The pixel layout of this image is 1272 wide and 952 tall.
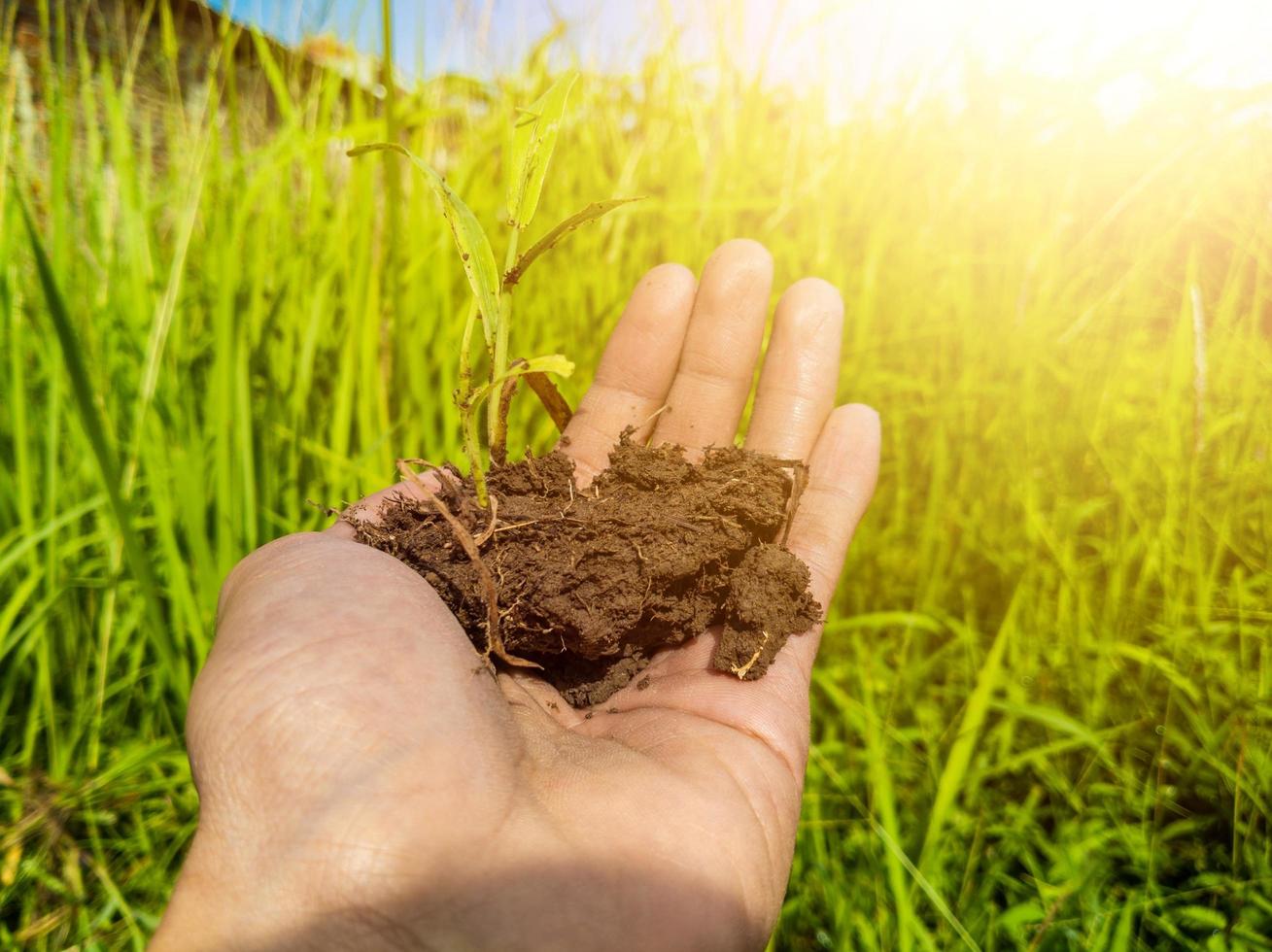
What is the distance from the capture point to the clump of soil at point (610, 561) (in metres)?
0.93

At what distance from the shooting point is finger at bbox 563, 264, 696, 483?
1284 mm

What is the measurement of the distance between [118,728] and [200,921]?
2.52ft

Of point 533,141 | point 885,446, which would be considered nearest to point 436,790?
point 533,141

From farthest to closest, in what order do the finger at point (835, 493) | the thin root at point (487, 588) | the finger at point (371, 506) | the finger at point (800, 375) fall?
the finger at point (800, 375) → the finger at point (835, 493) → the finger at point (371, 506) → the thin root at point (487, 588)

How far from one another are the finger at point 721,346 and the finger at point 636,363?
30 mm

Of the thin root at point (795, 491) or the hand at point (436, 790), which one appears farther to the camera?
the thin root at point (795, 491)

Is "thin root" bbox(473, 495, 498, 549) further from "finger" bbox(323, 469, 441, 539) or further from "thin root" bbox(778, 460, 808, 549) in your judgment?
"thin root" bbox(778, 460, 808, 549)

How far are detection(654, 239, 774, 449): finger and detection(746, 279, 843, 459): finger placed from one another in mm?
41

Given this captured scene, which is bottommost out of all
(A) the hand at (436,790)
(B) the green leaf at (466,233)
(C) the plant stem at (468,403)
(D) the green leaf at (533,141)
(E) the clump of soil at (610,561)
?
(A) the hand at (436,790)

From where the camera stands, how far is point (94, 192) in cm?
160

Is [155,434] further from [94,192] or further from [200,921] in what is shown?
[200,921]

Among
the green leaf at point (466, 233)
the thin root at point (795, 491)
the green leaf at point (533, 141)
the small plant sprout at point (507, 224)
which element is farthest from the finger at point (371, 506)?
the thin root at point (795, 491)

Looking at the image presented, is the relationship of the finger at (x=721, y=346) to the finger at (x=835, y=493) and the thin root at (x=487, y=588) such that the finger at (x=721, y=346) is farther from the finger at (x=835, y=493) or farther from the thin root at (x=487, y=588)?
the thin root at (x=487, y=588)

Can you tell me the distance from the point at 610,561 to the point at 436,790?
1.15 feet
